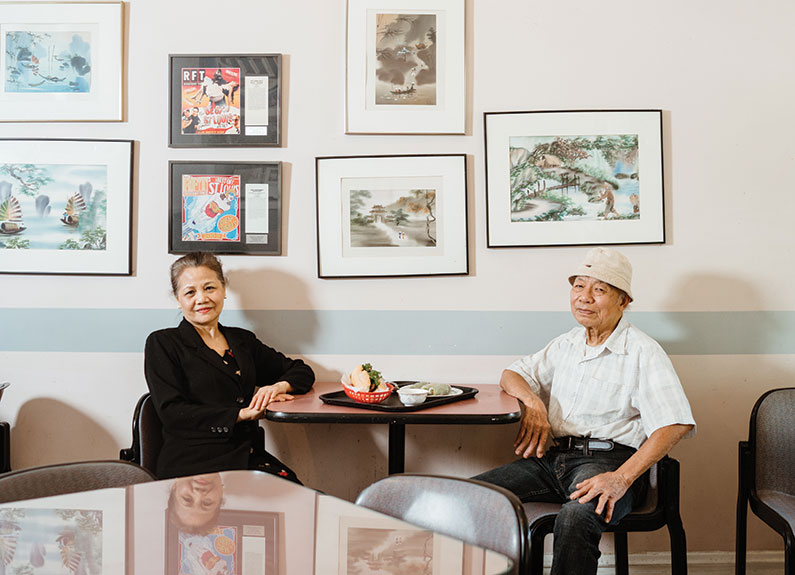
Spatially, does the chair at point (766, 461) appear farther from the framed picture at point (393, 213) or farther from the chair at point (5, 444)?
the chair at point (5, 444)

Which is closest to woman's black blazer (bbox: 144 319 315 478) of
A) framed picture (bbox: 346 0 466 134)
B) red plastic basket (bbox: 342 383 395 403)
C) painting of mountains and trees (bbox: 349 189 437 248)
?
red plastic basket (bbox: 342 383 395 403)

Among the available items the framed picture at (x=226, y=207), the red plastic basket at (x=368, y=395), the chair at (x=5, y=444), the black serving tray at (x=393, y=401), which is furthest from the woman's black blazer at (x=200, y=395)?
the chair at (x=5, y=444)

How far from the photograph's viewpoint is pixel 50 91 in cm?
353

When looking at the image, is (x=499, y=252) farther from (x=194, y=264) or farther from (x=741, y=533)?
(x=741, y=533)

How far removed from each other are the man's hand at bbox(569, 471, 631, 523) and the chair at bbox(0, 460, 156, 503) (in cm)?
147

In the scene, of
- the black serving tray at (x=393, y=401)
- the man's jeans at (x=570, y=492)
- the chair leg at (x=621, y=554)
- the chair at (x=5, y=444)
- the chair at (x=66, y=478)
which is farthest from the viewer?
the chair at (x=5, y=444)

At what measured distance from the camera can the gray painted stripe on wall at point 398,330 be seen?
348cm

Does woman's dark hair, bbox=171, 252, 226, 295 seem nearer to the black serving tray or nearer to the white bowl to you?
the black serving tray

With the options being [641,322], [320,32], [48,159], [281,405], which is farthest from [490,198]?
[48,159]

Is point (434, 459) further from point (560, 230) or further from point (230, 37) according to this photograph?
point (230, 37)

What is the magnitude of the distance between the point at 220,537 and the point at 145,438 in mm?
1646

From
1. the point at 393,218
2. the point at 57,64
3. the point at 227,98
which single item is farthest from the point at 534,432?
the point at 57,64

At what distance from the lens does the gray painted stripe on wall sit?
3480 mm

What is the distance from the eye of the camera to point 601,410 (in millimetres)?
2844
